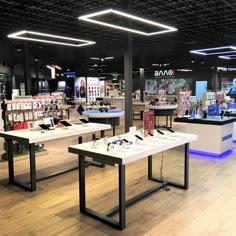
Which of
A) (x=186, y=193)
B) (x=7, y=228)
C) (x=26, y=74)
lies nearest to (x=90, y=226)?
(x=7, y=228)

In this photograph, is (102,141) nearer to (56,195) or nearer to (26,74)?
(56,195)

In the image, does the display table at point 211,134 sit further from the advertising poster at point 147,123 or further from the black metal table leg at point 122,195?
the black metal table leg at point 122,195

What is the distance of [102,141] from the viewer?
3426mm

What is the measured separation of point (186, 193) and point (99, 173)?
165 cm

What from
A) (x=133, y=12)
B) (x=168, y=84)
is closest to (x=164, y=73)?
(x=168, y=84)

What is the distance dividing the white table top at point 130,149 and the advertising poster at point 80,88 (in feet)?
55.2

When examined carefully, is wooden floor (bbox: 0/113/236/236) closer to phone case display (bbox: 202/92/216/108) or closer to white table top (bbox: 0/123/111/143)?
white table top (bbox: 0/123/111/143)

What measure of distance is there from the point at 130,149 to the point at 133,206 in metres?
0.87

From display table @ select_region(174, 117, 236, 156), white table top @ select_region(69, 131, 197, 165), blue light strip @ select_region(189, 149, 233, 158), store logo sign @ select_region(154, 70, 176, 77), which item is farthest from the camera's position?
store logo sign @ select_region(154, 70, 176, 77)

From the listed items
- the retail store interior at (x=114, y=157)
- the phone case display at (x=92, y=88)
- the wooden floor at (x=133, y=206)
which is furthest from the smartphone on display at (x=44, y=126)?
the phone case display at (x=92, y=88)

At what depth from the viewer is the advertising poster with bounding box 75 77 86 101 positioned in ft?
66.4

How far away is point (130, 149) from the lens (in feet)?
10.2

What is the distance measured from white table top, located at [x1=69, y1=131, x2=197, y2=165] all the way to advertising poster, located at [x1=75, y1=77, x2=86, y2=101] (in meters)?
16.8

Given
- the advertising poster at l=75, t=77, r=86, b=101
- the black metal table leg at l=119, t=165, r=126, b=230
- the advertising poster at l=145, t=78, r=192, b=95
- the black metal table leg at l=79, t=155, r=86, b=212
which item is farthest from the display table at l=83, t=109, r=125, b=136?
the advertising poster at l=145, t=78, r=192, b=95
